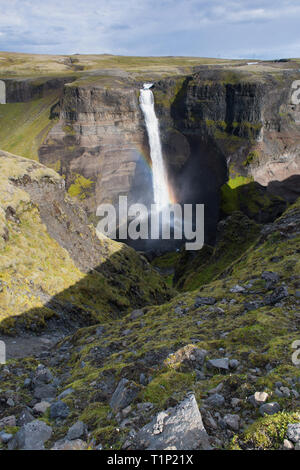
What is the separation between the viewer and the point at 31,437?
6375 millimetres

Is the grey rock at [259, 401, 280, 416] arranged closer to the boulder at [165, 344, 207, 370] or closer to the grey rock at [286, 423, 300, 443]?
the grey rock at [286, 423, 300, 443]

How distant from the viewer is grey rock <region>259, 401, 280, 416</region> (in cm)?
586

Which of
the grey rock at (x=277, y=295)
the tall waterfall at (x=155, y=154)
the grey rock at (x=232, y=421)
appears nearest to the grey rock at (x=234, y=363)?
the grey rock at (x=232, y=421)

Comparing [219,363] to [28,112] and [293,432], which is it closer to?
[293,432]

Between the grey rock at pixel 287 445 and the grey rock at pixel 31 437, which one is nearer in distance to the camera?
the grey rock at pixel 287 445

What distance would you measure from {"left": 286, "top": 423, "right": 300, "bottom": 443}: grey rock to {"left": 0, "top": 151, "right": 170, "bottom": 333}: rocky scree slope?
16300 millimetres

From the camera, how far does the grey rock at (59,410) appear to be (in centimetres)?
754

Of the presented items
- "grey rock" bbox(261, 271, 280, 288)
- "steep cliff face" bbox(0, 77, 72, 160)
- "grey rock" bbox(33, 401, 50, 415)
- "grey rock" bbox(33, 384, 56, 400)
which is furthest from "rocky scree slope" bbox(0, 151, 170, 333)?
"steep cliff face" bbox(0, 77, 72, 160)

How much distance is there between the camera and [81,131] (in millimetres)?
76875

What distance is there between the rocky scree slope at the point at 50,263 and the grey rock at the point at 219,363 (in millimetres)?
13655

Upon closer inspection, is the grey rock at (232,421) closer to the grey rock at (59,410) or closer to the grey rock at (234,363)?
the grey rock at (234,363)

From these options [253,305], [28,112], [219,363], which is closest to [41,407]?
[219,363]
